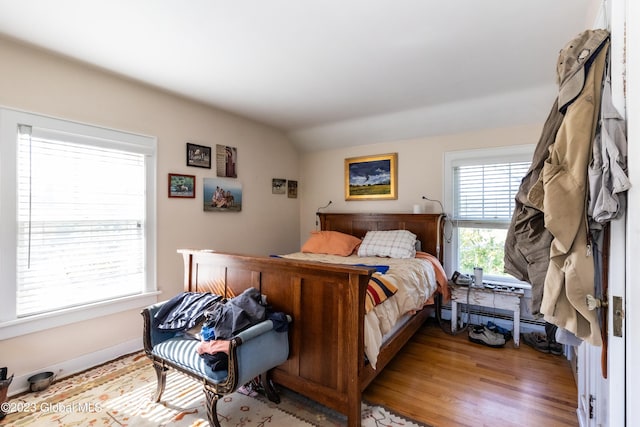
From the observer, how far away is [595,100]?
3.27 ft

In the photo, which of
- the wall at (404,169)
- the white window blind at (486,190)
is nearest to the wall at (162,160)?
the wall at (404,169)

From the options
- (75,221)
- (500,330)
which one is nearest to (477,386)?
(500,330)

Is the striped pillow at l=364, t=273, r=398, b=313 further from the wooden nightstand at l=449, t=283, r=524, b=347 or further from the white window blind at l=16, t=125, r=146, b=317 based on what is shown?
the white window blind at l=16, t=125, r=146, b=317

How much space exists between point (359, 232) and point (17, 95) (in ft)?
11.6

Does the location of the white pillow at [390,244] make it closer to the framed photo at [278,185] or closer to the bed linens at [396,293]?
the bed linens at [396,293]

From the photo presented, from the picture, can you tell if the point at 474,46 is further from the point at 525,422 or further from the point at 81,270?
the point at 81,270

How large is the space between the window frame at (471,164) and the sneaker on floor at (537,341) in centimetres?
48

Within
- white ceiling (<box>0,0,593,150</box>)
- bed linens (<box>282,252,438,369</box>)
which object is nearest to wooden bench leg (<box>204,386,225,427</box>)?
bed linens (<box>282,252,438,369</box>)

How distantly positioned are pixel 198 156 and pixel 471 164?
3.10 meters

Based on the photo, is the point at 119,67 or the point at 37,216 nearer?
the point at 37,216

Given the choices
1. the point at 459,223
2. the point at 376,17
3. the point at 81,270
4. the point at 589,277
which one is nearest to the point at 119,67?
the point at 81,270

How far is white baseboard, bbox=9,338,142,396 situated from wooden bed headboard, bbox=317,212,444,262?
266cm

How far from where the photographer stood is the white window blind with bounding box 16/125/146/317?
219 cm

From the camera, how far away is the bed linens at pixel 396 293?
1844 mm
